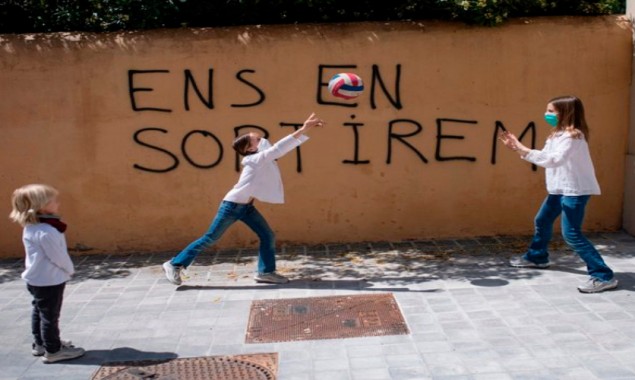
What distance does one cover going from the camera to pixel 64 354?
15.4 ft

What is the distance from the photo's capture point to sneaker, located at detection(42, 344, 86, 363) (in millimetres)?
4668

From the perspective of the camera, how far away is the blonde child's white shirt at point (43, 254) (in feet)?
14.8

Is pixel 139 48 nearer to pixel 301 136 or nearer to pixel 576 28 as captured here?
pixel 301 136

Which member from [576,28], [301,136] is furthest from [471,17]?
[301,136]

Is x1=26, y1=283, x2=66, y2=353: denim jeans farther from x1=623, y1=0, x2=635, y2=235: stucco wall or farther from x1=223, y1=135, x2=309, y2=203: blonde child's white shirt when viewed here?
x1=623, y1=0, x2=635, y2=235: stucco wall

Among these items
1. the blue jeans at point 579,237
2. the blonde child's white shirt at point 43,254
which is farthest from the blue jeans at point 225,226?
the blue jeans at point 579,237

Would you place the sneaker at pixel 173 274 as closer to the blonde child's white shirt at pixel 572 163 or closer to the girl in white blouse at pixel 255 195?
the girl in white blouse at pixel 255 195

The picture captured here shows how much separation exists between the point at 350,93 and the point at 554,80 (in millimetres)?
2353

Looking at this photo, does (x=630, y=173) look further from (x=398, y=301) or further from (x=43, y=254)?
(x=43, y=254)

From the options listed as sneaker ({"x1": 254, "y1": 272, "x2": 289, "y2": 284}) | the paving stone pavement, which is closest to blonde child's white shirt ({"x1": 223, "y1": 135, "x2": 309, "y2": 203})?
sneaker ({"x1": 254, "y1": 272, "x2": 289, "y2": 284})

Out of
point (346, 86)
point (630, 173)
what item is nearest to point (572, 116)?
point (346, 86)

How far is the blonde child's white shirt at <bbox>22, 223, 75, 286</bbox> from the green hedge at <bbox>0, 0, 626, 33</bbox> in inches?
140

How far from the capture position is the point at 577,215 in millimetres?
5633

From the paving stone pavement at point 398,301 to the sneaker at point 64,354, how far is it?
59 millimetres
